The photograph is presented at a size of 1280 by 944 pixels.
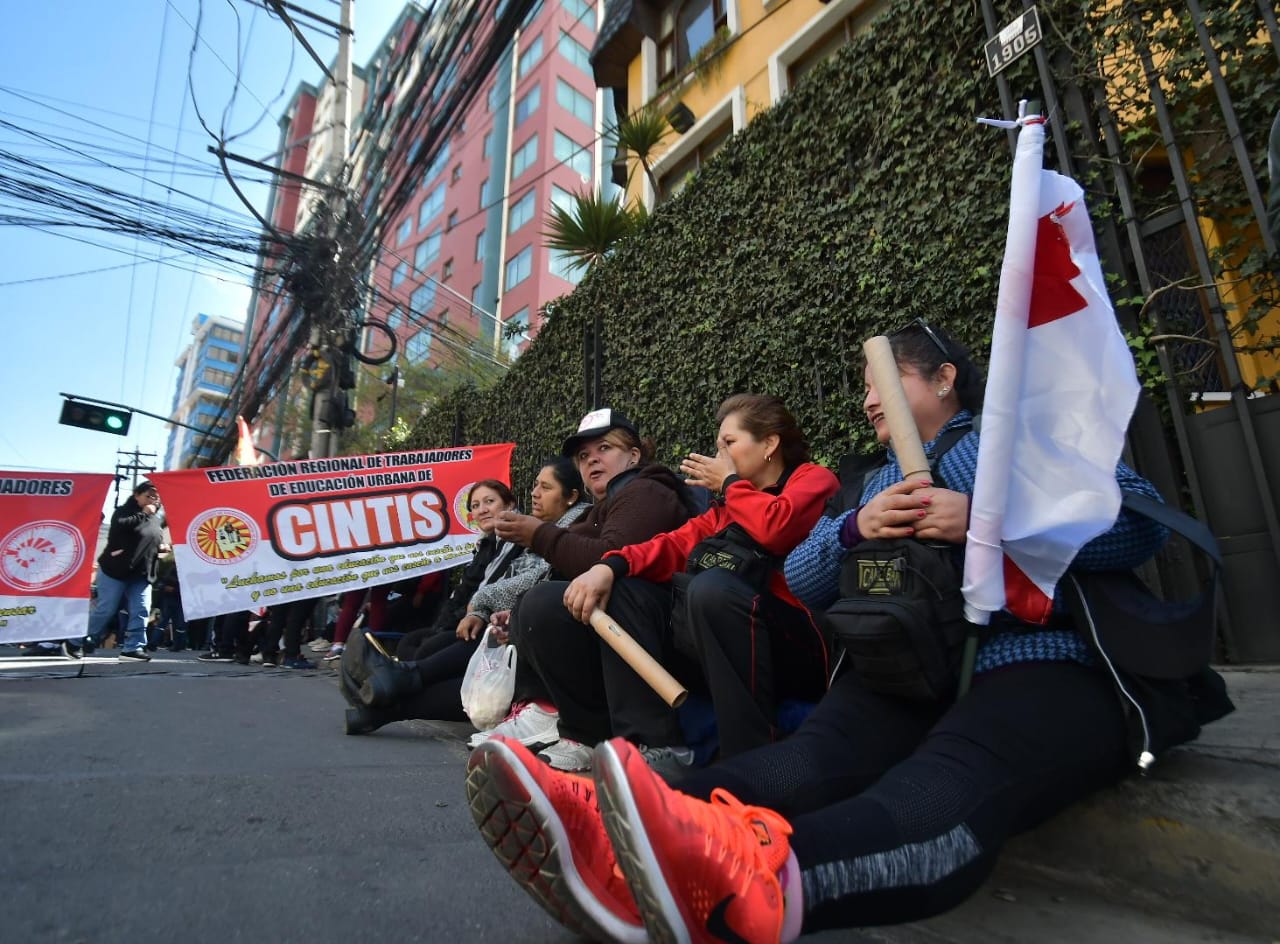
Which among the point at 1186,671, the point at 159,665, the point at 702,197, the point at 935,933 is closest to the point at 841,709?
the point at 935,933

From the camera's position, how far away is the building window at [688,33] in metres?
10.4

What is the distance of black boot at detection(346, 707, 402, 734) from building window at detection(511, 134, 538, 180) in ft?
96.2

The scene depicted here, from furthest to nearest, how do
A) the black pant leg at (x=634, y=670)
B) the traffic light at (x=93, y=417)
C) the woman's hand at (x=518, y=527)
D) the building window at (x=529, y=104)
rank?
1. the building window at (x=529, y=104)
2. the traffic light at (x=93, y=417)
3. the woman's hand at (x=518, y=527)
4. the black pant leg at (x=634, y=670)

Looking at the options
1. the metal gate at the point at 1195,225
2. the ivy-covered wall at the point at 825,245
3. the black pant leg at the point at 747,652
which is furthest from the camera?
the ivy-covered wall at the point at 825,245

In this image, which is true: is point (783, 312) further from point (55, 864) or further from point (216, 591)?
point (216, 591)

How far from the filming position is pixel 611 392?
613 centimetres

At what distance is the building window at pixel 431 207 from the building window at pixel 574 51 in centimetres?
836

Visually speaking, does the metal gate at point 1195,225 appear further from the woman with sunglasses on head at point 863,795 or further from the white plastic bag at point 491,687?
the white plastic bag at point 491,687

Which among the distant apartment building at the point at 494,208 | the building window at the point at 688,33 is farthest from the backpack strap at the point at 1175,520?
the distant apartment building at the point at 494,208

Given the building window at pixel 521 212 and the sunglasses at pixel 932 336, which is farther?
the building window at pixel 521 212

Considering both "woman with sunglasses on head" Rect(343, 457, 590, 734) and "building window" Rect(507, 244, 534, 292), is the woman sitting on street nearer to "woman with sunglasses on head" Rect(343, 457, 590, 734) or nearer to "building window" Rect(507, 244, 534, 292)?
"woman with sunglasses on head" Rect(343, 457, 590, 734)

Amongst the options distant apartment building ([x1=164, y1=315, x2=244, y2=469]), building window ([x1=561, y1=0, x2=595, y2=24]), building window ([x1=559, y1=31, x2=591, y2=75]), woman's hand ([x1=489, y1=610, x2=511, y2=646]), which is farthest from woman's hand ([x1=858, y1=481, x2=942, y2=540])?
distant apartment building ([x1=164, y1=315, x2=244, y2=469])

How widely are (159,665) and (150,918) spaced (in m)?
6.47

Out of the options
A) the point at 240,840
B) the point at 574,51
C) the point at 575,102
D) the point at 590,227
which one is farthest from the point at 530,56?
the point at 240,840
